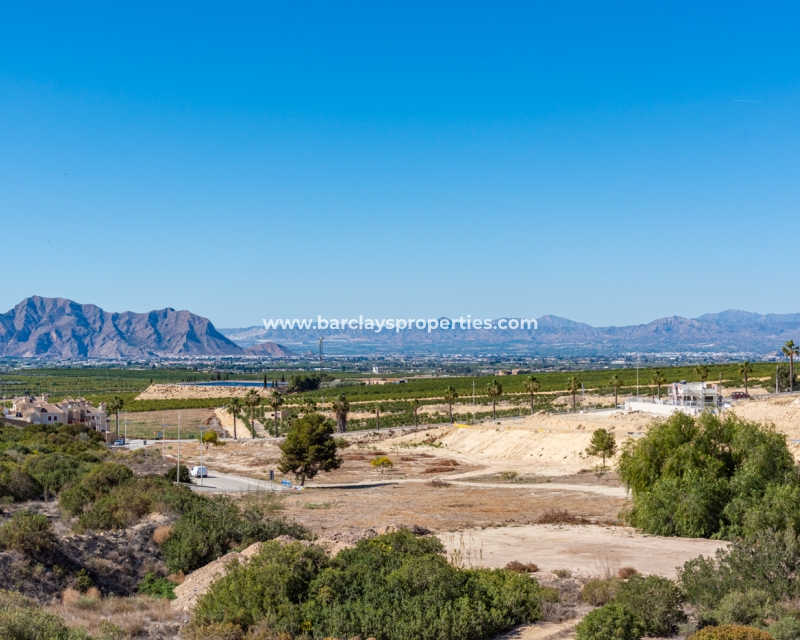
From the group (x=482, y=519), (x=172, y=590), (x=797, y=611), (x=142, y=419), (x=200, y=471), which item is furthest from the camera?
(x=142, y=419)

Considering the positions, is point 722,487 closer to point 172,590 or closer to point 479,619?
point 479,619

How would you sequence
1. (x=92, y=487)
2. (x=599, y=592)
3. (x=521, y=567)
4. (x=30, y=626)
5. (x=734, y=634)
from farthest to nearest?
(x=92, y=487) < (x=521, y=567) < (x=599, y=592) < (x=30, y=626) < (x=734, y=634)

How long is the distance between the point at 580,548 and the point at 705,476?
6.68 meters

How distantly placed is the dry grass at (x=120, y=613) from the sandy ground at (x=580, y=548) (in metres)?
9.81

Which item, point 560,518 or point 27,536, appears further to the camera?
point 560,518

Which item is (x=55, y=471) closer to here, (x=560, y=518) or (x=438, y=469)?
(x=560, y=518)

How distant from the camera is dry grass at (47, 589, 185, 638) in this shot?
49.1ft

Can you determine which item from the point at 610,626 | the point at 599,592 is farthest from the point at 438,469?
the point at 610,626

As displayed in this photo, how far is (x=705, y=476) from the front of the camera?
28.9m

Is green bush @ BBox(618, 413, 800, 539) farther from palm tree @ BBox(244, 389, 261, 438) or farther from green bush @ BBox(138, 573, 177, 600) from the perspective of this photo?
palm tree @ BBox(244, 389, 261, 438)

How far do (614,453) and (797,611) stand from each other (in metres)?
43.9

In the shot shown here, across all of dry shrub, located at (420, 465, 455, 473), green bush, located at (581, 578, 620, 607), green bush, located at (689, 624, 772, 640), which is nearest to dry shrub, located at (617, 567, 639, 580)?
green bush, located at (581, 578, 620, 607)

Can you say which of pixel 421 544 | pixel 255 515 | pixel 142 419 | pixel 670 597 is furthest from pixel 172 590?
pixel 142 419

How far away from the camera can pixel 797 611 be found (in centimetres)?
1414
